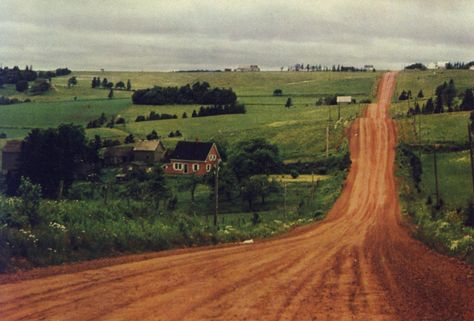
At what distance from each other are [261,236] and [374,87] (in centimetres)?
11923

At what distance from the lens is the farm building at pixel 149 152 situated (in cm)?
8706

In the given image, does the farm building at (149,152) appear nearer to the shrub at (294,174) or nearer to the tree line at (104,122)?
the tree line at (104,122)

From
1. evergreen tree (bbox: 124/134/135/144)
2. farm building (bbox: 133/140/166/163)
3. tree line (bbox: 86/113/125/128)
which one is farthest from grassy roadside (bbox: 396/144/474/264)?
tree line (bbox: 86/113/125/128)

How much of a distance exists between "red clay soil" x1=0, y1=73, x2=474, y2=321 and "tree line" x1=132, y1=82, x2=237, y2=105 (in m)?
106

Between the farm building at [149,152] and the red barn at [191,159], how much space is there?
315 centimetres

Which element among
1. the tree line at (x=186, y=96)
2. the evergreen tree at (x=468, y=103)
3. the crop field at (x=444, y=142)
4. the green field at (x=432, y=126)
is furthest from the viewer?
the tree line at (x=186, y=96)

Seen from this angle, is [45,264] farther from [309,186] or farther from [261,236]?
[309,186]

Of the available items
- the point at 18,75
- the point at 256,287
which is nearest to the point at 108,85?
the point at 18,75

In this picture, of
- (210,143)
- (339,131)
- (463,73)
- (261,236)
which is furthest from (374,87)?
(261,236)

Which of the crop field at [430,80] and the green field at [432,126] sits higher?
the crop field at [430,80]

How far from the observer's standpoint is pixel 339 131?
8938 cm

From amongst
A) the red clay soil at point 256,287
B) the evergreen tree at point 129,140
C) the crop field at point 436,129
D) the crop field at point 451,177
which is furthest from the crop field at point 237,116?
the red clay soil at point 256,287

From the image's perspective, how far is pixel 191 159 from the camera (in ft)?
274

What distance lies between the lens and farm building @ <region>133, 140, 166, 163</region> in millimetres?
87062
